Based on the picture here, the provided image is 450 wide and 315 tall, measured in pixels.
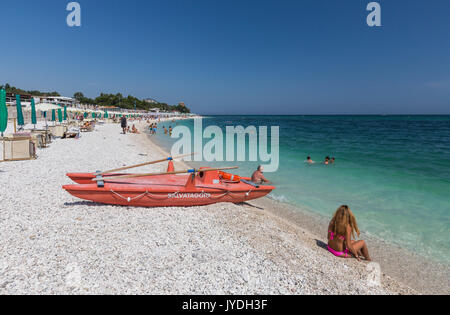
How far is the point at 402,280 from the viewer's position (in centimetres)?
438

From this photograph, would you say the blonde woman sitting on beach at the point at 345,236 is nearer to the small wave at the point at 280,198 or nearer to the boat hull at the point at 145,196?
the boat hull at the point at 145,196

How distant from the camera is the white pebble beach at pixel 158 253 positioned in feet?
10.6

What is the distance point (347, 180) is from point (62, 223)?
1159cm

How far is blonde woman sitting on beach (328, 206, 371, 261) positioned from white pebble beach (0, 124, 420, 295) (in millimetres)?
202

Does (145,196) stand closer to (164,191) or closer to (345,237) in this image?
(164,191)

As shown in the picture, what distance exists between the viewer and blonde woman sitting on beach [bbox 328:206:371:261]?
4.42 metres

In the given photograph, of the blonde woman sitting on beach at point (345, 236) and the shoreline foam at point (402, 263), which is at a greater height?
the blonde woman sitting on beach at point (345, 236)

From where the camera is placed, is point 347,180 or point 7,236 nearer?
point 7,236

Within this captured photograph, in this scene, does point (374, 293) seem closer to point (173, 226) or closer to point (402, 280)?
point (402, 280)

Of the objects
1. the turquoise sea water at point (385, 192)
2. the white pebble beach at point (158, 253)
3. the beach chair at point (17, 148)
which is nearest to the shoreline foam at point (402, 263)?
the turquoise sea water at point (385, 192)

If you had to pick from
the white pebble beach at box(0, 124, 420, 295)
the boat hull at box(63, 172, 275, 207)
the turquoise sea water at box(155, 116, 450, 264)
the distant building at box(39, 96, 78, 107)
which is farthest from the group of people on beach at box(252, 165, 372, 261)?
the distant building at box(39, 96, 78, 107)

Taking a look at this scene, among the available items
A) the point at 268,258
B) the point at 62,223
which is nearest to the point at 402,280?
the point at 268,258

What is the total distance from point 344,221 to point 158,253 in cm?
351

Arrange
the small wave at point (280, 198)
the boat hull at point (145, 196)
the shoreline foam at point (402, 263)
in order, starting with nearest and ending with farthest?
the shoreline foam at point (402, 263) → the boat hull at point (145, 196) → the small wave at point (280, 198)
